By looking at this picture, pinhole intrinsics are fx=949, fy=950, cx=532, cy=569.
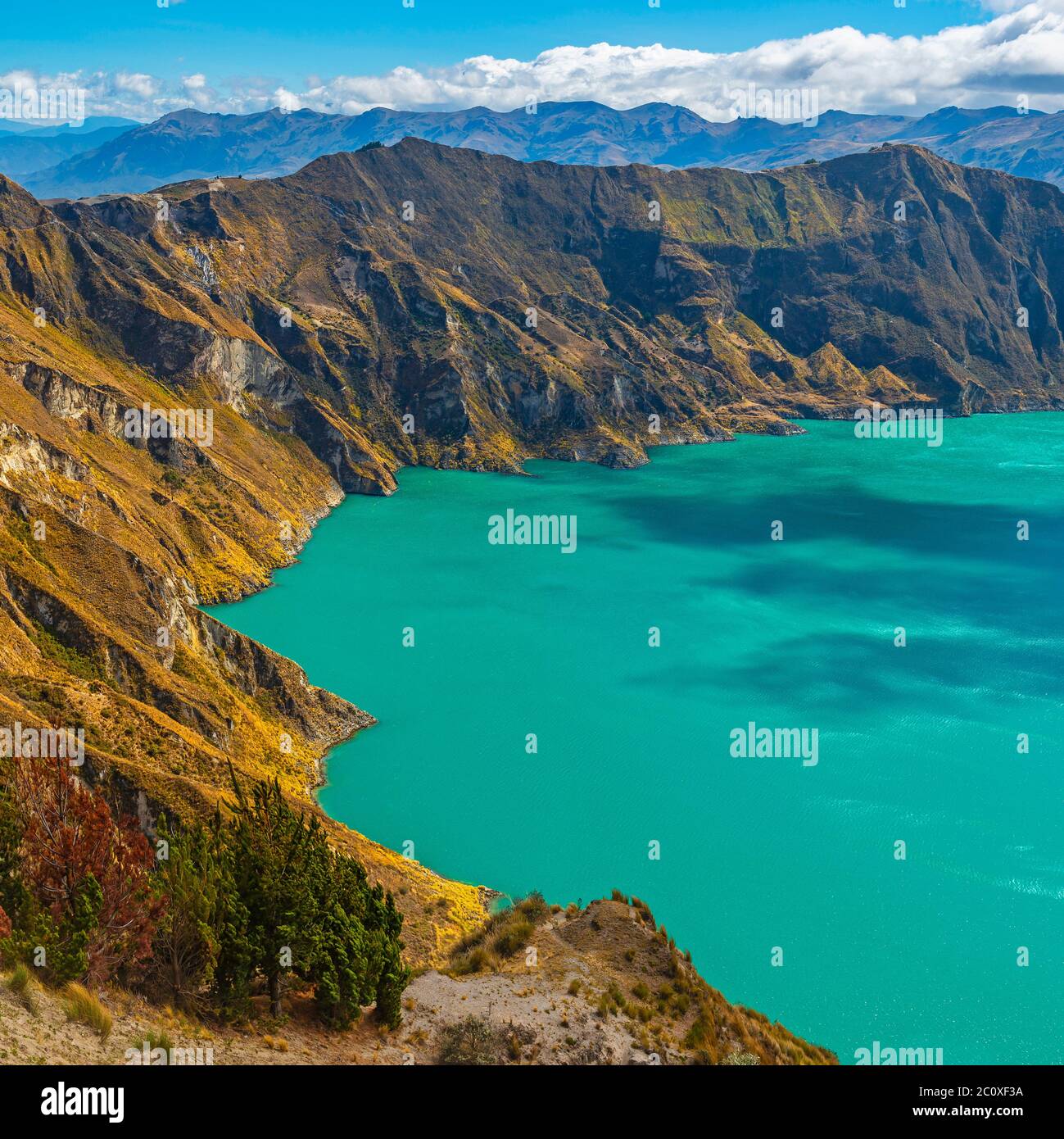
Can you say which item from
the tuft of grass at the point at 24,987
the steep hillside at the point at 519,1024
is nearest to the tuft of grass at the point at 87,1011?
the steep hillside at the point at 519,1024

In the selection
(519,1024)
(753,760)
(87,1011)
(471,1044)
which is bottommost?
(471,1044)

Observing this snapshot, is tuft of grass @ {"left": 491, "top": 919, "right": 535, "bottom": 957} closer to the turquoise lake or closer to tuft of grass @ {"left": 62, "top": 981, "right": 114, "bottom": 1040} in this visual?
the turquoise lake

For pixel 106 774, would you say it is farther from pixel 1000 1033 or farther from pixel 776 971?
pixel 1000 1033

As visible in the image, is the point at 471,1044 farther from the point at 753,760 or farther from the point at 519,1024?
the point at 753,760

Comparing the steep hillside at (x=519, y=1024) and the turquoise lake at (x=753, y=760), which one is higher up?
the turquoise lake at (x=753, y=760)

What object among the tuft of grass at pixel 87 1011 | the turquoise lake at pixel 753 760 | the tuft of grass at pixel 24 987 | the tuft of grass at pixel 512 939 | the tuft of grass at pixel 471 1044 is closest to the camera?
the tuft of grass at pixel 24 987

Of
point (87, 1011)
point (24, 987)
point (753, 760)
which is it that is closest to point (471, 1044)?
point (87, 1011)

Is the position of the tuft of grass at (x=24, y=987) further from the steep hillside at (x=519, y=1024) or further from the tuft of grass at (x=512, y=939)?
the tuft of grass at (x=512, y=939)
